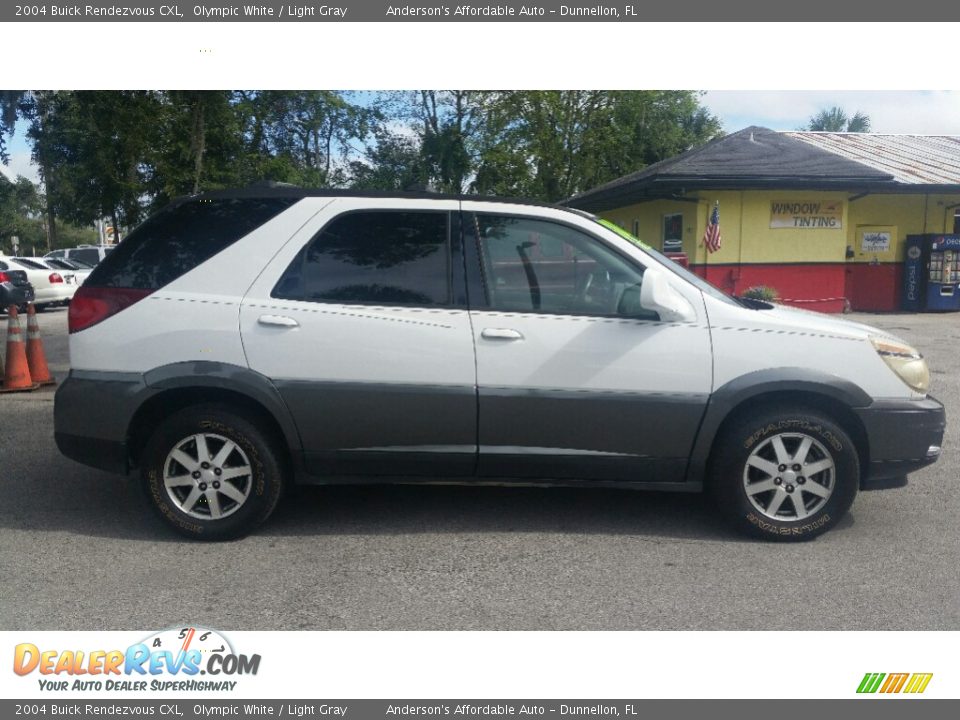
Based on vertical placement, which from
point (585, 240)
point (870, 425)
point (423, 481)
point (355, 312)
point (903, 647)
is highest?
point (585, 240)

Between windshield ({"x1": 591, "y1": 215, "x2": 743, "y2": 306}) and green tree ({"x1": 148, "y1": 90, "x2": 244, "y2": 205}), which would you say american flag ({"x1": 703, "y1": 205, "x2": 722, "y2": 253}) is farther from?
windshield ({"x1": 591, "y1": 215, "x2": 743, "y2": 306})

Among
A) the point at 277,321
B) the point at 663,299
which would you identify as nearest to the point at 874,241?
the point at 663,299

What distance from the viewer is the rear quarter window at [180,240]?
436cm

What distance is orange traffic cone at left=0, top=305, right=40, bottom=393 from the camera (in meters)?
8.66

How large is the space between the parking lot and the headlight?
88 centimetres

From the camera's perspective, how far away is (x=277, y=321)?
13.9ft

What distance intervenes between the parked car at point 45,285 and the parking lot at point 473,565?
61.0ft

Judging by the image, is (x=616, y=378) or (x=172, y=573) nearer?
(x=172, y=573)

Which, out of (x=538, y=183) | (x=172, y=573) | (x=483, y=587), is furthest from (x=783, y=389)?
(x=538, y=183)

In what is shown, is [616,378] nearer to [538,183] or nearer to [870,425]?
[870,425]

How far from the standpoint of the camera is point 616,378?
13.8ft

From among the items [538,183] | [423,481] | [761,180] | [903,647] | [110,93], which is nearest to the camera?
[903,647]

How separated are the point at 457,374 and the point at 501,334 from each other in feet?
1.04

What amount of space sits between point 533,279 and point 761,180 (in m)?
15.1
